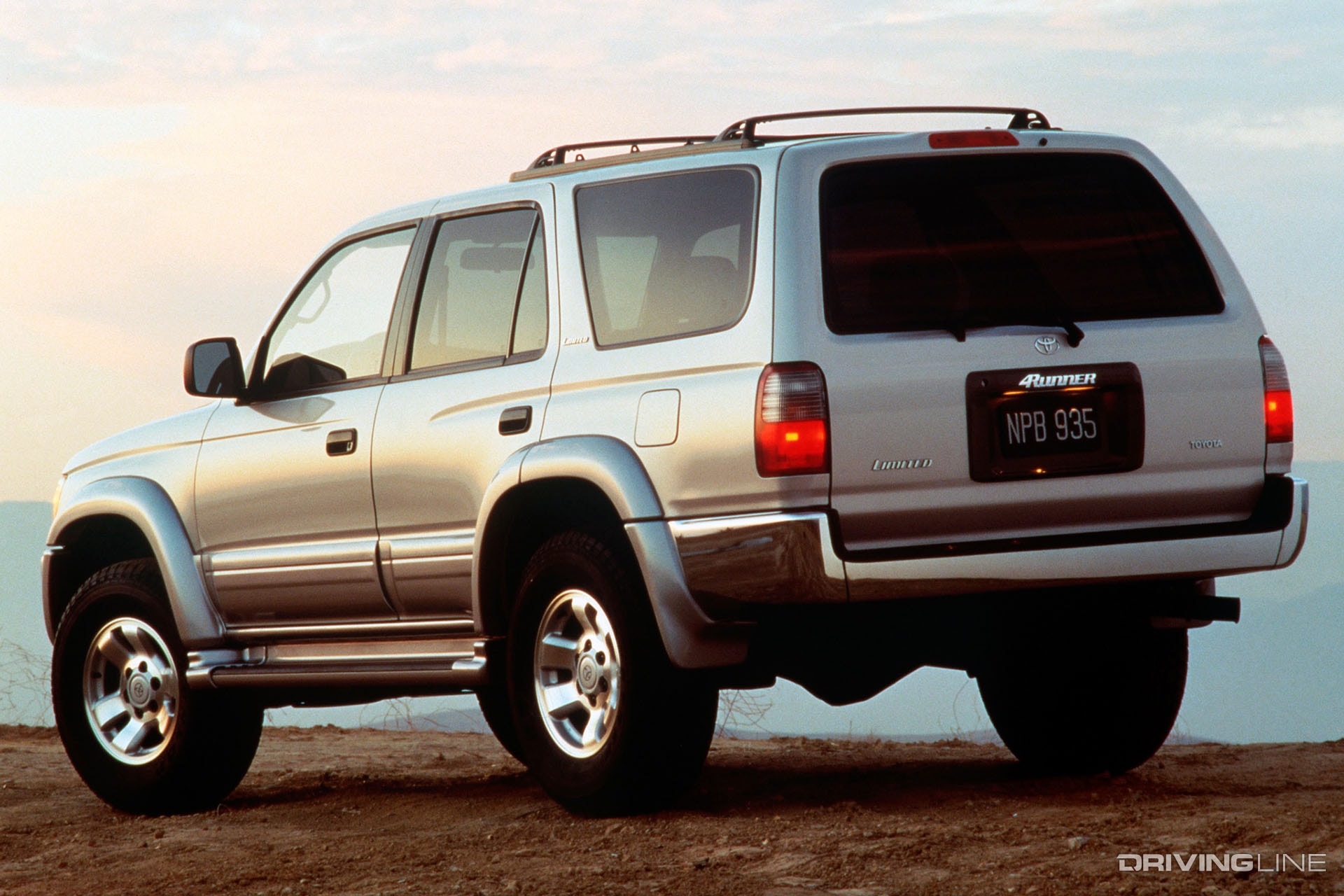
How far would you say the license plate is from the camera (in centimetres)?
507

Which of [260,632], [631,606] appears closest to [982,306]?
[631,606]

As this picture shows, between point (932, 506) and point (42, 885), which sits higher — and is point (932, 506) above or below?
above

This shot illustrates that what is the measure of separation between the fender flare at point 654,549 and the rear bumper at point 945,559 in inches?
1.9

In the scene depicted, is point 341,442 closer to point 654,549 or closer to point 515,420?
point 515,420

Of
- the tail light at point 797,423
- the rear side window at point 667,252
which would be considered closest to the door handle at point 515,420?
the rear side window at point 667,252

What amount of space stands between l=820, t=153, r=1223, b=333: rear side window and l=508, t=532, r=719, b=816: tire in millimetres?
1121

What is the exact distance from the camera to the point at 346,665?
6.41 meters

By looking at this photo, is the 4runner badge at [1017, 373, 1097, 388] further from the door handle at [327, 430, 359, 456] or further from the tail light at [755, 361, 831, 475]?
the door handle at [327, 430, 359, 456]

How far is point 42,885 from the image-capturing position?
5.36 metres

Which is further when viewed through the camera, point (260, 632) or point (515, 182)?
point (260, 632)

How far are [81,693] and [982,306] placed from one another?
4167mm

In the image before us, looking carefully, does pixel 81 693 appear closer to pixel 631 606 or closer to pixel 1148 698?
pixel 631 606

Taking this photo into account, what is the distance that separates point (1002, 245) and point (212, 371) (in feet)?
10.3

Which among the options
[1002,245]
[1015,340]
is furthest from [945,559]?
[1002,245]
